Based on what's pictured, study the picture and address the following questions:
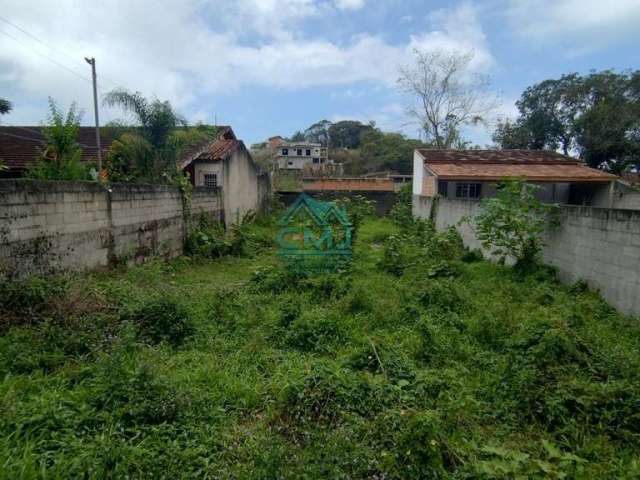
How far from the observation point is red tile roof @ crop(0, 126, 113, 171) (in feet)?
35.8

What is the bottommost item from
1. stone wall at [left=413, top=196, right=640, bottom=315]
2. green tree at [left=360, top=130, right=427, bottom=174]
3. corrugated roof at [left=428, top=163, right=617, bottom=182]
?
stone wall at [left=413, top=196, right=640, bottom=315]

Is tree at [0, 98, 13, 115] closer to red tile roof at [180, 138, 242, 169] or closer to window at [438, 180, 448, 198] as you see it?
red tile roof at [180, 138, 242, 169]

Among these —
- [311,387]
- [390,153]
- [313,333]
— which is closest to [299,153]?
[390,153]

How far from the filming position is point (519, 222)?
19.7ft

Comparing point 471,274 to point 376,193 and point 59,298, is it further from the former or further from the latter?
point 376,193

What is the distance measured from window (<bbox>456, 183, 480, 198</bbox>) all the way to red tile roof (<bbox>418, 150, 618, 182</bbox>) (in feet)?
1.83

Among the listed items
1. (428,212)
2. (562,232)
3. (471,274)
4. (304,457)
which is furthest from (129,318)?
(428,212)

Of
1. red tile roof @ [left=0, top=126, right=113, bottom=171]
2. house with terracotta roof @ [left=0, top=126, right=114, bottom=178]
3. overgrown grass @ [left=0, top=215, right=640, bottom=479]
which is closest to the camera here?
overgrown grass @ [left=0, top=215, right=640, bottom=479]

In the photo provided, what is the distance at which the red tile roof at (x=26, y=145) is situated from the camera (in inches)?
429

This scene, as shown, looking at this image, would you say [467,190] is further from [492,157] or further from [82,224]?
[82,224]

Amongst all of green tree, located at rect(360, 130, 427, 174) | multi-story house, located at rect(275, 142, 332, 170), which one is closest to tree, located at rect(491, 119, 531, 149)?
green tree, located at rect(360, 130, 427, 174)

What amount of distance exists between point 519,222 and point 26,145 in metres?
15.1

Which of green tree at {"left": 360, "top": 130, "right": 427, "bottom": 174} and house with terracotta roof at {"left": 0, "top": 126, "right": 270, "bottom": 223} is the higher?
green tree at {"left": 360, "top": 130, "right": 427, "bottom": 174}

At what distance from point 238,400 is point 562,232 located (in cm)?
561
